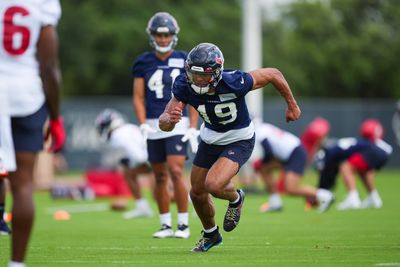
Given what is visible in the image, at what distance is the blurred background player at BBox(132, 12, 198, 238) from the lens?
11.0 meters

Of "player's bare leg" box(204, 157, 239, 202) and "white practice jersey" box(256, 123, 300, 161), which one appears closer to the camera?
"player's bare leg" box(204, 157, 239, 202)

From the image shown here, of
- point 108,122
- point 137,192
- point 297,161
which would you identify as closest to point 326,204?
point 297,161

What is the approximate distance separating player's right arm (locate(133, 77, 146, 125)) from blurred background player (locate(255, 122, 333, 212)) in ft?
18.9

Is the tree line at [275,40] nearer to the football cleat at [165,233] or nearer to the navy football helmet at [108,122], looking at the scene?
the navy football helmet at [108,122]

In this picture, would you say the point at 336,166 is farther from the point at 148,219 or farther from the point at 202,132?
the point at 202,132

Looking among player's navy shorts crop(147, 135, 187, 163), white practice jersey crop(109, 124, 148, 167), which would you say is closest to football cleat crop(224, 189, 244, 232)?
player's navy shorts crop(147, 135, 187, 163)

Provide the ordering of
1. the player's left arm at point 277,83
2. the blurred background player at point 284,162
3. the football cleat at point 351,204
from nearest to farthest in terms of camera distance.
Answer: the player's left arm at point 277,83 → the blurred background player at point 284,162 → the football cleat at point 351,204

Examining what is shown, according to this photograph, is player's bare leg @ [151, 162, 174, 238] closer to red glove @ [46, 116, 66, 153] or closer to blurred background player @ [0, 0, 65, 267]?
red glove @ [46, 116, 66, 153]

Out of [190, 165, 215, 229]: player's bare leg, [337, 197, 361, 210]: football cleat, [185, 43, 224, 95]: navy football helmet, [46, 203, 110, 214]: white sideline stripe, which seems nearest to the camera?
[185, 43, 224, 95]: navy football helmet

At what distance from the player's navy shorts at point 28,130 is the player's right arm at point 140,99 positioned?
472cm

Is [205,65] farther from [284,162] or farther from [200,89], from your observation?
[284,162]

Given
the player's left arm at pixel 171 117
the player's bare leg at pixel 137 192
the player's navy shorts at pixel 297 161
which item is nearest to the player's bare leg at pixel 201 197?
the player's left arm at pixel 171 117

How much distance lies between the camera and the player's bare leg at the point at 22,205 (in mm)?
6586

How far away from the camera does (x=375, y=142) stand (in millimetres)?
18703
